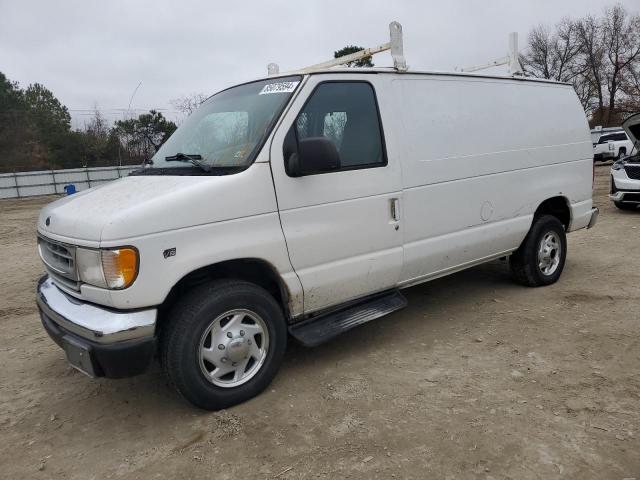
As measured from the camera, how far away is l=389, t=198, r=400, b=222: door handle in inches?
152

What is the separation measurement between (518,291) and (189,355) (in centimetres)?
380

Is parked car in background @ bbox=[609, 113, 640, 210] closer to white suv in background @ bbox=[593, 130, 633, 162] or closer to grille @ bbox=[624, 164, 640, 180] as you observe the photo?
grille @ bbox=[624, 164, 640, 180]

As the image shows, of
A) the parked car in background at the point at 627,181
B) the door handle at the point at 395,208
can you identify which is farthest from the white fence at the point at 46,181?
the door handle at the point at 395,208

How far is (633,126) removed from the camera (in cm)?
938

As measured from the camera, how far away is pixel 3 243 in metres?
10.8

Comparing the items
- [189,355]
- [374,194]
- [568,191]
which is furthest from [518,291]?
[189,355]

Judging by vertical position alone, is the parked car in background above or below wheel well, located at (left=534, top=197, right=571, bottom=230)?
below

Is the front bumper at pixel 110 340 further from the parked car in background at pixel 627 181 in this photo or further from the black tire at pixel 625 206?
the black tire at pixel 625 206

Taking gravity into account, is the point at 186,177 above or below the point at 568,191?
above

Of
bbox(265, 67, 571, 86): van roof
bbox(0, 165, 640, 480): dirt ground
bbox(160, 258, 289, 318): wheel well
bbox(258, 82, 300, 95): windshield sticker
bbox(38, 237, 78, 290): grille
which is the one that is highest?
bbox(265, 67, 571, 86): van roof

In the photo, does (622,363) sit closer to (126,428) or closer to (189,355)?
(189,355)

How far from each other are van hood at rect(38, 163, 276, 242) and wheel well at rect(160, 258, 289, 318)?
0.35 meters

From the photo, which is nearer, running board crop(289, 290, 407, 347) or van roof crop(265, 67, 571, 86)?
running board crop(289, 290, 407, 347)

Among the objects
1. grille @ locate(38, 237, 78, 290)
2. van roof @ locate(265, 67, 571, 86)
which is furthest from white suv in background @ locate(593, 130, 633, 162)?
grille @ locate(38, 237, 78, 290)
